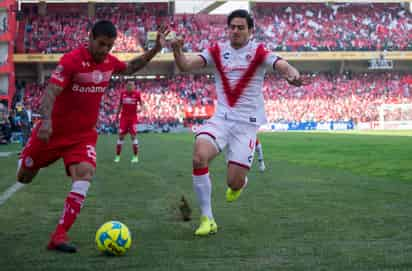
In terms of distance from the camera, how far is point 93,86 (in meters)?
6.24

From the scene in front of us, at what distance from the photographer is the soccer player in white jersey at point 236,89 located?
23.9 feet

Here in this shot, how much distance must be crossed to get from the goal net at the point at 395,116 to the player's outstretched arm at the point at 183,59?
44.0 meters

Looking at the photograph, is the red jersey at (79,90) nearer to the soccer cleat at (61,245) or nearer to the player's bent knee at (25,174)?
the player's bent knee at (25,174)

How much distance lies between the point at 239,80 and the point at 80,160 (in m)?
2.14

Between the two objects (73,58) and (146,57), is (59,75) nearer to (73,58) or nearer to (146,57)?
(73,58)

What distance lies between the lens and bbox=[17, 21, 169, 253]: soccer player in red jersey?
5.95 m

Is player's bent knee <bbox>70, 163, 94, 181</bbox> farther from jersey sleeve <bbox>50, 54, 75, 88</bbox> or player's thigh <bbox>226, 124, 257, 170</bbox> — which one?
player's thigh <bbox>226, 124, 257, 170</bbox>

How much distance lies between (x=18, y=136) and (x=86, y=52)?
3194 centimetres

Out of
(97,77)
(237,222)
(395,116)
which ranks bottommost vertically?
(395,116)

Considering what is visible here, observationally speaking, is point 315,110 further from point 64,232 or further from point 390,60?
point 64,232

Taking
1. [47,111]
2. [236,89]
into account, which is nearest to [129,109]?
[236,89]

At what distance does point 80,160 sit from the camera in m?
6.26

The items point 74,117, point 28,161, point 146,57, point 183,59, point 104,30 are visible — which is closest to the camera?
point 104,30

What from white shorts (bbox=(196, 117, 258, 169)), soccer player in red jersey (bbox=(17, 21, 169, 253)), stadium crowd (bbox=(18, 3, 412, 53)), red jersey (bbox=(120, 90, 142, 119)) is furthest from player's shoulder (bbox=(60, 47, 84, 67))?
stadium crowd (bbox=(18, 3, 412, 53))
